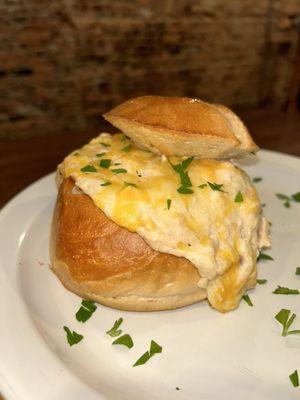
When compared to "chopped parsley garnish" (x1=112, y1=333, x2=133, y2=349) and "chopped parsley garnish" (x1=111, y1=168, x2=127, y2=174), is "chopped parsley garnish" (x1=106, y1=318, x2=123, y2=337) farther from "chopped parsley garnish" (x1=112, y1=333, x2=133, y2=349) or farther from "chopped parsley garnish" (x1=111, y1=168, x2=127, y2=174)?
"chopped parsley garnish" (x1=111, y1=168, x2=127, y2=174)

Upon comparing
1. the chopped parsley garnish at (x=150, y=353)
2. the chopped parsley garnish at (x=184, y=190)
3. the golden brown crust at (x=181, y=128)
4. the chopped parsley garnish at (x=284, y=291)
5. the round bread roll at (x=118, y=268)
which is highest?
the golden brown crust at (x=181, y=128)

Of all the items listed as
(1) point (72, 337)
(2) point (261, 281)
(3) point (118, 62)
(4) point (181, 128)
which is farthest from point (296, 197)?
(3) point (118, 62)

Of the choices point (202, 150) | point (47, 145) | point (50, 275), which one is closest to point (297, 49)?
point (47, 145)

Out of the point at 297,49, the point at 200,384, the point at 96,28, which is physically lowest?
the point at 200,384

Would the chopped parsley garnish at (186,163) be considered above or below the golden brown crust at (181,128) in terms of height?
below

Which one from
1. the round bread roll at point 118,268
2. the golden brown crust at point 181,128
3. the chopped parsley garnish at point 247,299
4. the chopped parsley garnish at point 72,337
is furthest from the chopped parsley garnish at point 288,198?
the chopped parsley garnish at point 72,337

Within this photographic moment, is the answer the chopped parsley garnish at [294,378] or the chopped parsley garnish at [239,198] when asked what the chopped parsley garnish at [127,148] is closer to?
the chopped parsley garnish at [239,198]

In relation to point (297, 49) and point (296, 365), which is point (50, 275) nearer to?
point (296, 365)
